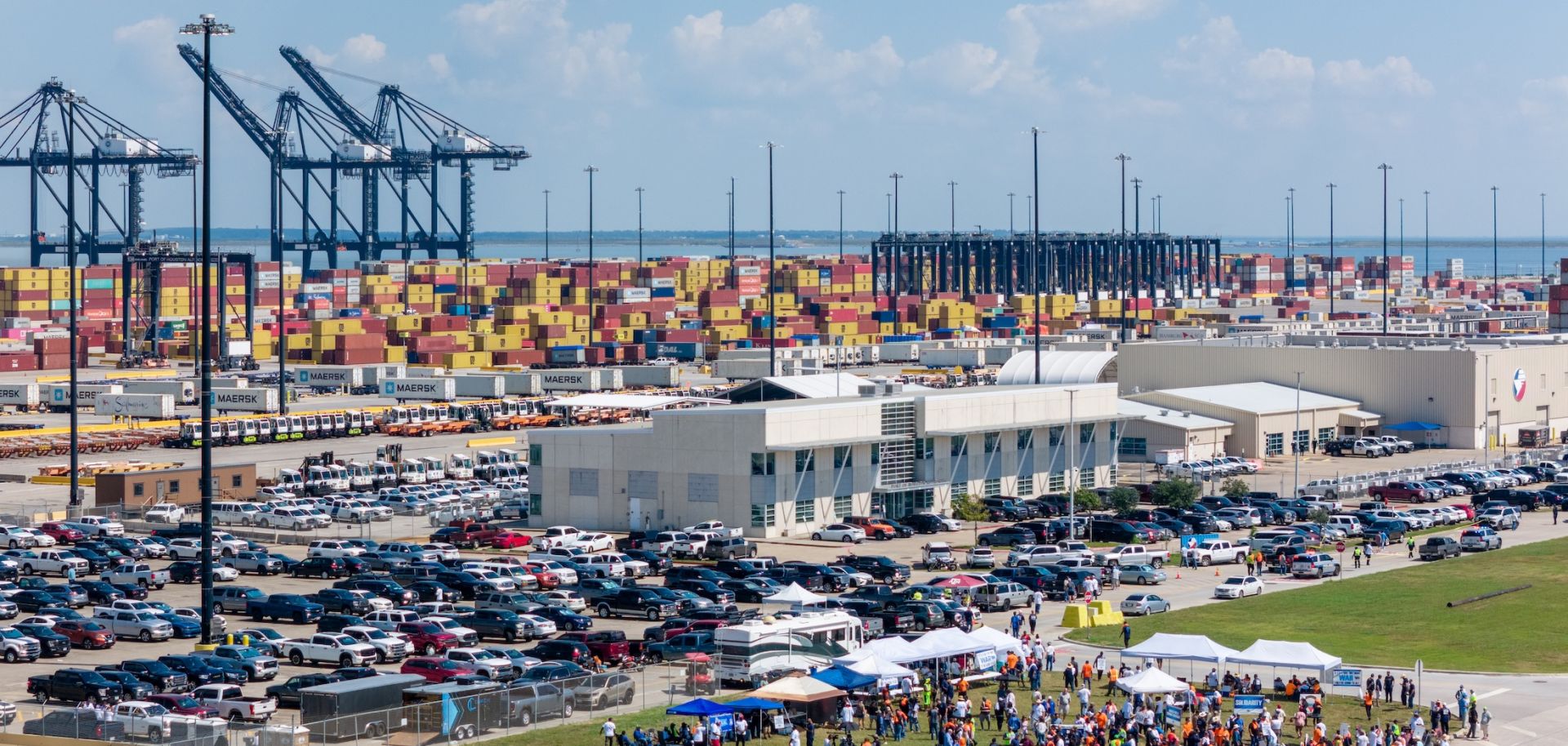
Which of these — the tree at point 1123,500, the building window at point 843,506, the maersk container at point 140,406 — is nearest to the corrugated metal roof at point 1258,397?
the tree at point 1123,500

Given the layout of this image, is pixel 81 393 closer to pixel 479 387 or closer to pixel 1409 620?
pixel 479 387

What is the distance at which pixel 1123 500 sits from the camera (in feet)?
187

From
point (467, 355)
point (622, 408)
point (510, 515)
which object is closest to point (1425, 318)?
point (467, 355)

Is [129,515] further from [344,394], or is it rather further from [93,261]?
[93,261]

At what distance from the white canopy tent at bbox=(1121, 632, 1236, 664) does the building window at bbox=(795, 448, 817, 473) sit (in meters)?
20.6

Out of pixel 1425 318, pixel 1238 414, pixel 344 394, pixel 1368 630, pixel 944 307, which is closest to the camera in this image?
pixel 1368 630

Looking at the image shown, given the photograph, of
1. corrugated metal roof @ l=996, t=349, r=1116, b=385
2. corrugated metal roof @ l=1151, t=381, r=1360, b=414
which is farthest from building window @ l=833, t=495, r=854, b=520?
corrugated metal roof @ l=996, t=349, r=1116, b=385

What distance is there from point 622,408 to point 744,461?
112ft

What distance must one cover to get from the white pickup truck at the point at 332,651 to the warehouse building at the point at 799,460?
1785cm

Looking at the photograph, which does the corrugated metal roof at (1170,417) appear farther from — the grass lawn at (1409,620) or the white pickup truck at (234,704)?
the white pickup truck at (234,704)

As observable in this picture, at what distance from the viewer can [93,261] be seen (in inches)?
6540

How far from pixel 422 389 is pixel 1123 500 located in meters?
46.9

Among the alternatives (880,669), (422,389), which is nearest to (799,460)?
(880,669)

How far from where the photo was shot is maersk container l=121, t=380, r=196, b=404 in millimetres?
94375
